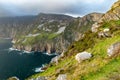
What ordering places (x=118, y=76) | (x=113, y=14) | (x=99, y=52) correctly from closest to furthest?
1. (x=118, y=76)
2. (x=99, y=52)
3. (x=113, y=14)

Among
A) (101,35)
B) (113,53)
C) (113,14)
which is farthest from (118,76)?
(113,14)

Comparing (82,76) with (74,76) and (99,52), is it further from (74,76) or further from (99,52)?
(99,52)

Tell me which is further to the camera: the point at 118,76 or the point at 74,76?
the point at 74,76

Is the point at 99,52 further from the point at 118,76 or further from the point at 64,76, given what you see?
the point at 118,76

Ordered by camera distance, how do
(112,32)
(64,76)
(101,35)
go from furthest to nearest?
(101,35)
(112,32)
(64,76)

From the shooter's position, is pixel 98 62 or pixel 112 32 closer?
pixel 98 62

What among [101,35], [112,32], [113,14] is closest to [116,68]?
[112,32]

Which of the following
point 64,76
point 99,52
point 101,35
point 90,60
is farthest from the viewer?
point 101,35

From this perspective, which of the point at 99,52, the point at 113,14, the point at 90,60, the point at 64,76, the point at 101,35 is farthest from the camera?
the point at 113,14

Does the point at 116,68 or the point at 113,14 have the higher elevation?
the point at 113,14
